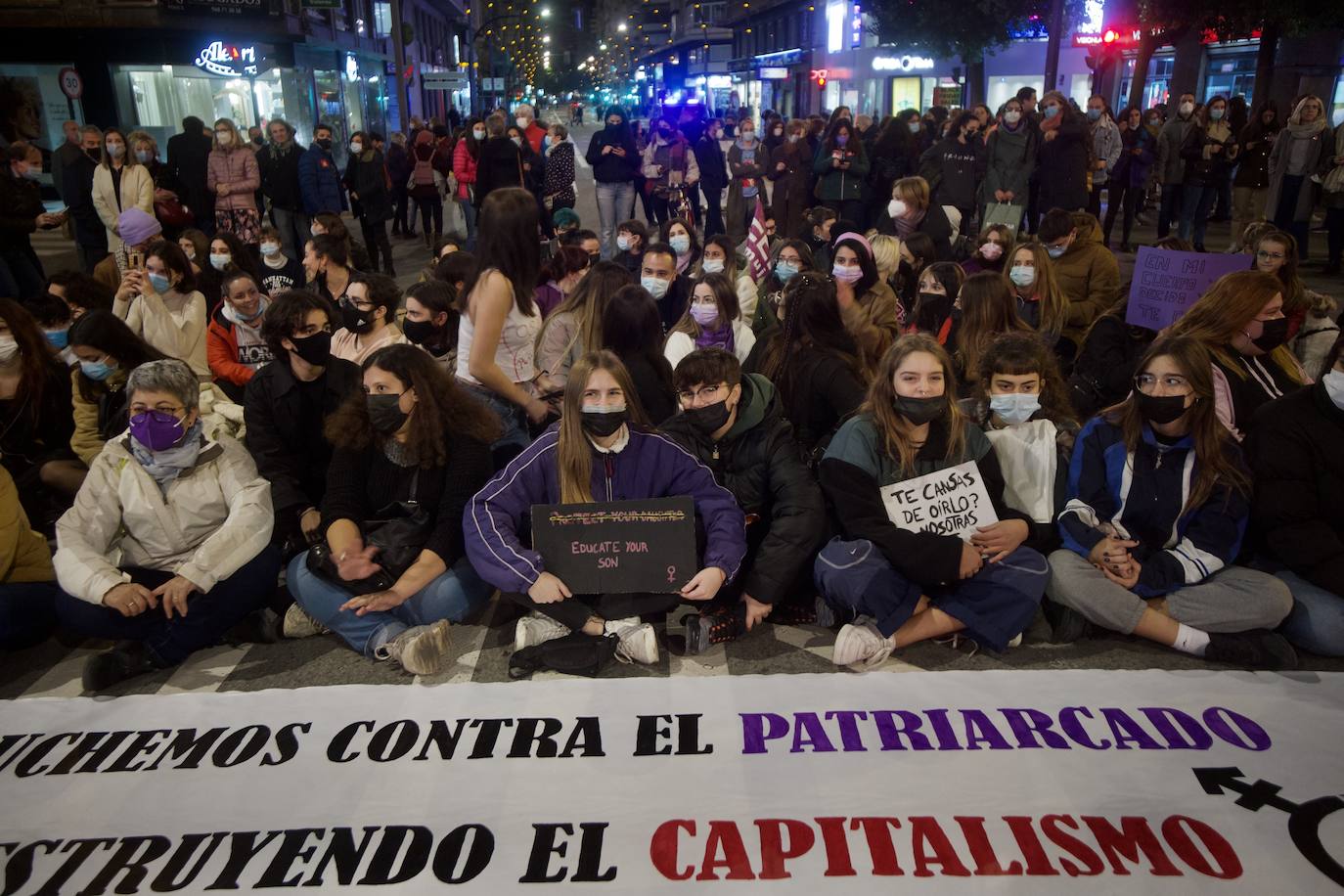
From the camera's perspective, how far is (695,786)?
3.11 meters

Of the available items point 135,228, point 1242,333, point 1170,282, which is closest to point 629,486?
point 1242,333

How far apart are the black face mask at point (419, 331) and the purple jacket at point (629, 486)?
63.2 inches

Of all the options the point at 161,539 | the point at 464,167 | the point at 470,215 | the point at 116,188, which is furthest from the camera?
the point at 470,215

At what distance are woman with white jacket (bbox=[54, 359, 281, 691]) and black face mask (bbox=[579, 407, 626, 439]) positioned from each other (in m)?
1.48

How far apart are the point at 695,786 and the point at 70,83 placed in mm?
23602

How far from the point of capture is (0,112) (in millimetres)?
19328

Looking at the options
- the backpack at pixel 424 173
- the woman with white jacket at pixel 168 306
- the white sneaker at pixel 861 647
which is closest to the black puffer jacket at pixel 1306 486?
the white sneaker at pixel 861 647

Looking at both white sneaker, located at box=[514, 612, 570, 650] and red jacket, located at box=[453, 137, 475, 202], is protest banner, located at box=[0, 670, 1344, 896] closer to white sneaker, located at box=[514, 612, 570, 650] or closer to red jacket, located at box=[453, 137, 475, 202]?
white sneaker, located at box=[514, 612, 570, 650]

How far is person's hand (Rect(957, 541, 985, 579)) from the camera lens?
395 cm

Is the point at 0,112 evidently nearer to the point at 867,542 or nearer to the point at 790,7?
the point at 867,542

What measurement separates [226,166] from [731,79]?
61463mm

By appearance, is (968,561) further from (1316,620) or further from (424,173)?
(424,173)

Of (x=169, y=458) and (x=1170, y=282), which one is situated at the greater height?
(x=1170, y=282)

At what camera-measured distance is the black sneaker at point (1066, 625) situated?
411 centimetres
